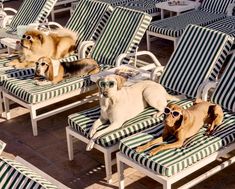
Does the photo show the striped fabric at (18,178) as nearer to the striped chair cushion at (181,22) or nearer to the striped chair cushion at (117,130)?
the striped chair cushion at (117,130)

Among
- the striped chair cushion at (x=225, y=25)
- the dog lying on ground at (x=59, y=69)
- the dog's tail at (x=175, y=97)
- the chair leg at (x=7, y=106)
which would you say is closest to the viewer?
the dog's tail at (x=175, y=97)

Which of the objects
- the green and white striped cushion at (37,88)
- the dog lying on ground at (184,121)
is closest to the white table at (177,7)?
the green and white striped cushion at (37,88)

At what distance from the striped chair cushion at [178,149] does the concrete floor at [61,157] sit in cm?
66

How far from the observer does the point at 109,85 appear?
704 centimetres

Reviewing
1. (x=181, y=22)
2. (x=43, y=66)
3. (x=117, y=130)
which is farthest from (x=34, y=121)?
(x=181, y=22)

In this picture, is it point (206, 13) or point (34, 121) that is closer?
point (34, 121)

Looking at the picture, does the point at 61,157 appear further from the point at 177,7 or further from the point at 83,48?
the point at 177,7

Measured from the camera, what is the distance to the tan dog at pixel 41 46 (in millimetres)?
9617

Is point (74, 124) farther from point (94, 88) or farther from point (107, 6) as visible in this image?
point (107, 6)

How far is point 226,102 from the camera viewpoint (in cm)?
785

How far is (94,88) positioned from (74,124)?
1685mm

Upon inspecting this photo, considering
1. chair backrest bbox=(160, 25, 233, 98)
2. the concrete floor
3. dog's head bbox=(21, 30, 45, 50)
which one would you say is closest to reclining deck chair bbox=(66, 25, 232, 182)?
chair backrest bbox=(160, 25, 233, 98)

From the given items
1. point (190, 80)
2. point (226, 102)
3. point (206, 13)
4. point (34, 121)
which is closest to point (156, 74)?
point (190, 80)

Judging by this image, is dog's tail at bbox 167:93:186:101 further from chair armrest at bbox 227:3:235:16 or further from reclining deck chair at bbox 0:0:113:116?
chair armrest at bbox 227:3:235:16
